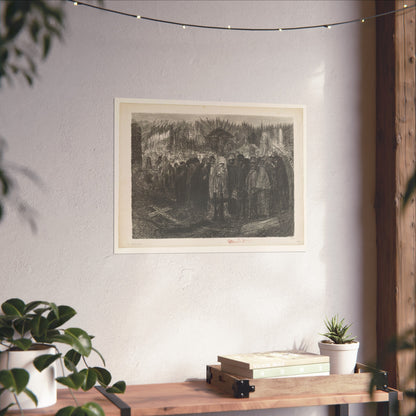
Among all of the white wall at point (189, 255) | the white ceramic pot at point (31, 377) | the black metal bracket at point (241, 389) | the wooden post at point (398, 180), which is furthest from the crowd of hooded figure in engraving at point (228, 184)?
the white ceramic pot at point (31, 377)

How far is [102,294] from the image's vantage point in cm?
247

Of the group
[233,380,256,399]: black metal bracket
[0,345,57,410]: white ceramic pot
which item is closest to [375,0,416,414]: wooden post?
[233,380,256,399]: black metal bracket

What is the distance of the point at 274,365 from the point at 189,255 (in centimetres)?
57

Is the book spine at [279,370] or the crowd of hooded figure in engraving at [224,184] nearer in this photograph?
the book spine at [279,370]

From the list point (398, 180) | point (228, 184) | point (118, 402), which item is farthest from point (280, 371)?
point (398, 180)

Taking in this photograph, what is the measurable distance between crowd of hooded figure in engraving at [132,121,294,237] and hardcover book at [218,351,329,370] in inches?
21.9

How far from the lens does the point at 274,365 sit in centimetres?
228

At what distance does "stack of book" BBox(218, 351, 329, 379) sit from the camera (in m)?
2.25

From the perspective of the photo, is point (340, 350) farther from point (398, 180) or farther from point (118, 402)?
point (118, 402)

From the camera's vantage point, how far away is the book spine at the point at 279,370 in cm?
225

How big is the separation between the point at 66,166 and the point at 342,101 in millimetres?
1239

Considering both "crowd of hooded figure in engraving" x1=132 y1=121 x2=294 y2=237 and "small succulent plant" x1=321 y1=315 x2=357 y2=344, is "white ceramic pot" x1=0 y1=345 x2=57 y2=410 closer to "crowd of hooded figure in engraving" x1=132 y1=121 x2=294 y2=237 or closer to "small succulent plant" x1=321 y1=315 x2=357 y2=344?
"crowd of hooded figure in engraving" x1=132 y1=121 x2=294 y2=237

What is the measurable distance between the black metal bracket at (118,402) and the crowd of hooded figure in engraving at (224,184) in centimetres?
74

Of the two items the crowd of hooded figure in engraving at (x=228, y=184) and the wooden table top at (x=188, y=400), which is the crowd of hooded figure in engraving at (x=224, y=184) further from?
the wooden table top at (x=188, y=400)
